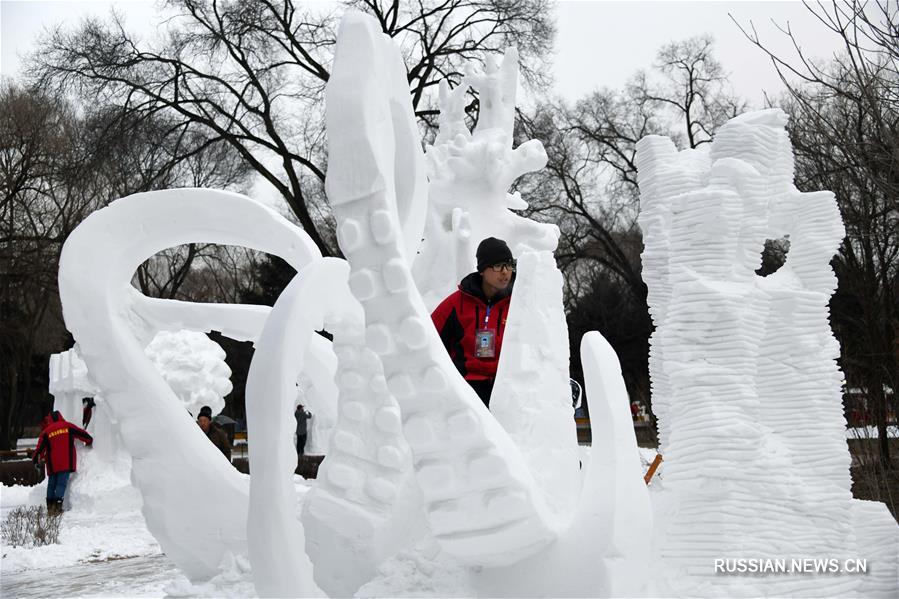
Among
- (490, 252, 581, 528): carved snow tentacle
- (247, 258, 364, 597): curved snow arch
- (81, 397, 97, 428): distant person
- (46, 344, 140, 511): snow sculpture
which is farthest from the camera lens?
(81, 397, 97, 428): distant person

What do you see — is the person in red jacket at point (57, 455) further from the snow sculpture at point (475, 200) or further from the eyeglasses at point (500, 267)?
the eyeglasses at point (500, 267)

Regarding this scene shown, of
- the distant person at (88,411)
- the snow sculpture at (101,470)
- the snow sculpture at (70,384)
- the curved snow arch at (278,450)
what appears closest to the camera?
the curved snow arch at (278,450)

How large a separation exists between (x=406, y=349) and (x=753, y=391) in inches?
78.2

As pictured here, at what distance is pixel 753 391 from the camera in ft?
15.3

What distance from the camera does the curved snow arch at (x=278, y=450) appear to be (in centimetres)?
386

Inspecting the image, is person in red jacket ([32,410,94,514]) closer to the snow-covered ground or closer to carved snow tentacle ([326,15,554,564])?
the snow-covered ground


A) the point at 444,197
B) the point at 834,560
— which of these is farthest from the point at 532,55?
the point at 834,560

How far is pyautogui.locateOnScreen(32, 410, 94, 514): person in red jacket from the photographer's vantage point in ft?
36.1

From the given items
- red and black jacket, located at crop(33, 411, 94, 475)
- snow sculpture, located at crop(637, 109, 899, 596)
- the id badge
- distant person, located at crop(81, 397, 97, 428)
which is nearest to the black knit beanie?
the id badge

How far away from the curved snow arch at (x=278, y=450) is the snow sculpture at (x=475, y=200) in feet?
A: 6.80

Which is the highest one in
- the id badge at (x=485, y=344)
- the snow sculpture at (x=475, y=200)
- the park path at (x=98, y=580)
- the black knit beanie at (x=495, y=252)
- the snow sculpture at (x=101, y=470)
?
the snow sculpture at (x=475, y=200)

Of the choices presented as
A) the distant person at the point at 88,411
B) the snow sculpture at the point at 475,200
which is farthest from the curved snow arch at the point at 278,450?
the distant person at the point at 88,411

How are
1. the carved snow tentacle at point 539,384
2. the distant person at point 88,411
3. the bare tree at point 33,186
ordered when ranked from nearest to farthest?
the carved snow tentacle at point 539,384 → the distant person at point 88,411 → the bare tree at point 33,186

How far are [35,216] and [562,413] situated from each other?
1713cm
